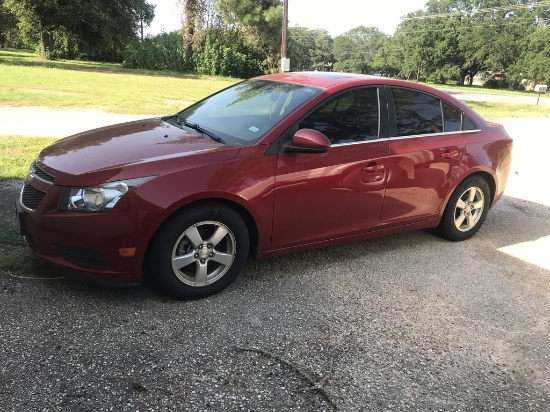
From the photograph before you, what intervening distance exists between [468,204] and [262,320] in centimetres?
278

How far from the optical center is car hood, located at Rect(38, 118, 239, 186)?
3148 millimetres

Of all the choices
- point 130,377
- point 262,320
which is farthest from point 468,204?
point 130,377

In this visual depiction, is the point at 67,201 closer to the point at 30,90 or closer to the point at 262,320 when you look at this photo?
the point at 262,320

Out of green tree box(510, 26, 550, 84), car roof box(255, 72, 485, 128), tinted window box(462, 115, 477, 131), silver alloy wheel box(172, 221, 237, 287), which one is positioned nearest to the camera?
silver alloy wheel box(172, 221, 237, 287)

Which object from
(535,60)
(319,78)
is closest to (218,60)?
(535,60)

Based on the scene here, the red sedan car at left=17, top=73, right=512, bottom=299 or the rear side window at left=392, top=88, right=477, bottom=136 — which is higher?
the rear side window at left=392, top=88, right=477, bottom=136

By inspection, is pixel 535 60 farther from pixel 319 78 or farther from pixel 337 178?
pixel 337 178

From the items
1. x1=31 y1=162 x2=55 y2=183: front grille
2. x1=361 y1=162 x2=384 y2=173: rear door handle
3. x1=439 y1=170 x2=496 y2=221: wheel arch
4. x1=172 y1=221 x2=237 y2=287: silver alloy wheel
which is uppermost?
x1=361 y1=162 x2=384 y2=173: rear door handle

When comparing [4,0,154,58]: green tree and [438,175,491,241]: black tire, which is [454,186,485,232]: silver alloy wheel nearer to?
[438,175,491,241]: black tire

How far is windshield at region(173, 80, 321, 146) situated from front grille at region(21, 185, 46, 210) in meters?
1.33

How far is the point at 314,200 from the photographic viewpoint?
12.5 ft

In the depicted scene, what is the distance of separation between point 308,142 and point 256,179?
1.55 ft

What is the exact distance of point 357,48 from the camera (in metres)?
126

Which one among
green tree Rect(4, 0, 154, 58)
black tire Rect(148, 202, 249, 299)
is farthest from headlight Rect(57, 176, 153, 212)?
green tree Rect(4, 0, 154, 58)
